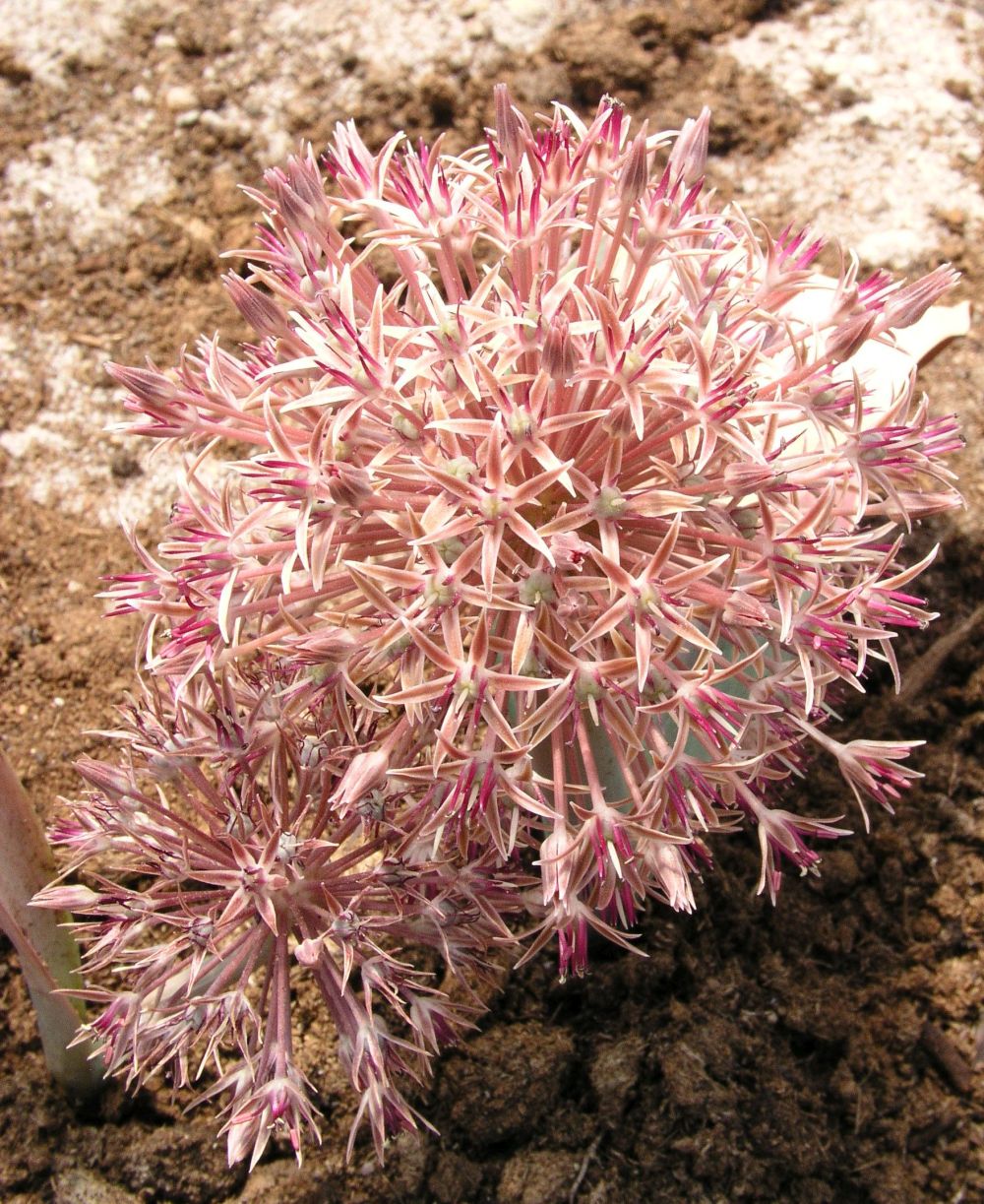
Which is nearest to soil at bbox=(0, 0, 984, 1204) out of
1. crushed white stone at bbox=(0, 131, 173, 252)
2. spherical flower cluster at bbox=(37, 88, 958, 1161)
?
crushed white stone at bbox=(0, 131, 173, 252)

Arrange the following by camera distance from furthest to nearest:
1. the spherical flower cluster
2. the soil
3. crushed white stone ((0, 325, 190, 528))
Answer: crushed white stone ((0, 325, 190, 528))
the soil
the spherical flower cluster

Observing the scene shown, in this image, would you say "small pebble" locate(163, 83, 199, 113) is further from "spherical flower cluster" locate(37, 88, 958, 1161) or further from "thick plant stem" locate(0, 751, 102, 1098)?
"thick plant stem" locate(0, 751, 102, 1098)

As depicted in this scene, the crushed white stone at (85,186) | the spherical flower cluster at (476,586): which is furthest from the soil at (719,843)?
the spherical flower cluster at (476,586)

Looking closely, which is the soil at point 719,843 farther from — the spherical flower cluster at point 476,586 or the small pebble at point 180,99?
the spherical flower cluster at point 476,586

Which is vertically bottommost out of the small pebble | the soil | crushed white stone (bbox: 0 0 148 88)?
the soil

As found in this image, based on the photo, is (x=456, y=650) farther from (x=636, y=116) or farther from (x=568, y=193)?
(x=636, y=116)

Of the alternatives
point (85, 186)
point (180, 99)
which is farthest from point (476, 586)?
point (180, 99)
